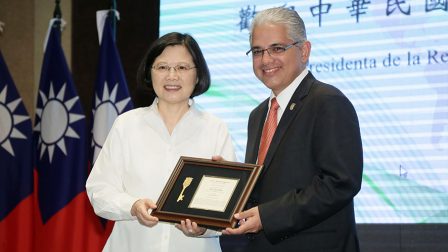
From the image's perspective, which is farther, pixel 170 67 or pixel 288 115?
pixel 170 67

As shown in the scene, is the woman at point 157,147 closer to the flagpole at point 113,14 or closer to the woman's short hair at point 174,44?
the woman's short hair at point 174,44

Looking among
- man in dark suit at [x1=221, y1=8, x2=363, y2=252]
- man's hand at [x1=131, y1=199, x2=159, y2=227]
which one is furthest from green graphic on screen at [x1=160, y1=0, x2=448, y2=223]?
man's hand at [x1=131, y1=199, x2=159, y2=227]

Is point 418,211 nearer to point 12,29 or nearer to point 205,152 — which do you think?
point 205,152

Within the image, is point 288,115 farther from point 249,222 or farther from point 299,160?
point 249,222

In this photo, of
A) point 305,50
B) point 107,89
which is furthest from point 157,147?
point 107,89

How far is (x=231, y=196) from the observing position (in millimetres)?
2160

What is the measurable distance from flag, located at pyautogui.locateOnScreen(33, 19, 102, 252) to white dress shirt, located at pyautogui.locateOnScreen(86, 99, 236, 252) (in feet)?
6.58

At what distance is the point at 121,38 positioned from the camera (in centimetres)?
475

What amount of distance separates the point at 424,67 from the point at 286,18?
1523mm

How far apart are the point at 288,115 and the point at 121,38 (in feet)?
8.98

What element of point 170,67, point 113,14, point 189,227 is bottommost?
point 189,227

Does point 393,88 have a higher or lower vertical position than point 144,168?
higher

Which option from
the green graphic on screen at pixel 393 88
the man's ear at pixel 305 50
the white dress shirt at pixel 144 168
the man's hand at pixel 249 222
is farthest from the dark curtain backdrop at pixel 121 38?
the man's hand at pixel 249 222

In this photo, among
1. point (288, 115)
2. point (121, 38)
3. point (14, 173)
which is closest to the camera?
point (288, 115)
